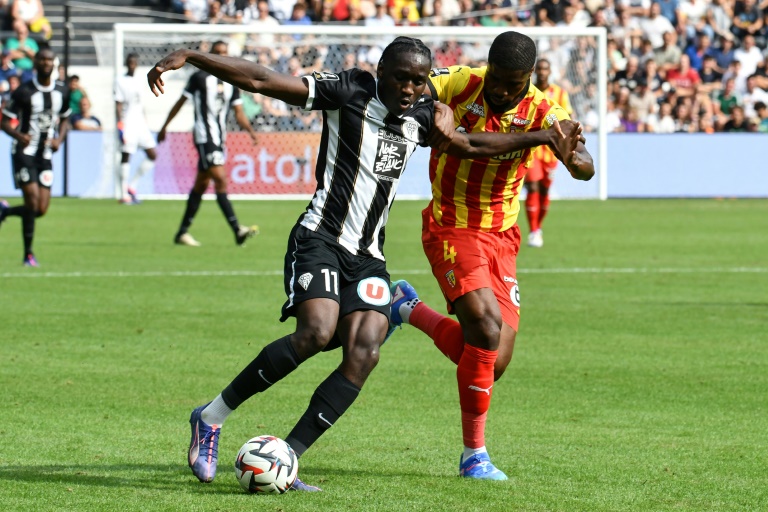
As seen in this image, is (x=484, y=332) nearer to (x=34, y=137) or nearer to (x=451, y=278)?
(x=451, y=278)

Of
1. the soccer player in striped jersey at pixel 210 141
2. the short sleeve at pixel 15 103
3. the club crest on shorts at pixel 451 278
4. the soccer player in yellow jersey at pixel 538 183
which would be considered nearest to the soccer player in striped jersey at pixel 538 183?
the soccer player in yellow jersey at pixel 538 183

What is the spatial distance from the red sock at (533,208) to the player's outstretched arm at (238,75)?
11.4 m

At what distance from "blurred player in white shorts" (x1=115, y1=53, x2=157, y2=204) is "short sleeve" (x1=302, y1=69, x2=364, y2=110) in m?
17.9

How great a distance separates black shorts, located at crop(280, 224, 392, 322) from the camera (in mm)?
5711

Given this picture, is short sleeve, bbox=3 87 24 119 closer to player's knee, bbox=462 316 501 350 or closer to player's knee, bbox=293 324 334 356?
player's knee, bbox=462 316 501 350

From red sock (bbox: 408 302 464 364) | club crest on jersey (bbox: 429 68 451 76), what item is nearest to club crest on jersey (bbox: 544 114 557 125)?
club crest on jersey (bbox: 429 68 451 76)


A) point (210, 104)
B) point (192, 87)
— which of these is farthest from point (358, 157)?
point (192, 87)

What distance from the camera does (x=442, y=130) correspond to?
5.84m

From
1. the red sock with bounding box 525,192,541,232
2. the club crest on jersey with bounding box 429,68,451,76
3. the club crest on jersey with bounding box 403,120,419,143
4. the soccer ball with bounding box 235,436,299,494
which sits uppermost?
the club crest on jersey with bounding box 429,68,451,76

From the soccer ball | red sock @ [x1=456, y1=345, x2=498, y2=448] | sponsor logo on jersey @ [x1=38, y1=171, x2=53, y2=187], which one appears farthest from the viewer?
sponsor logo on jersey @ [x1=38, y1=171, x2=53, y2=187]

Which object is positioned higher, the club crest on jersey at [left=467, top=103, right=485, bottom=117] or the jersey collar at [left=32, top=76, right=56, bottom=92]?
the club crest on jersey at [left=467, top=103, right=485, bottom=117]

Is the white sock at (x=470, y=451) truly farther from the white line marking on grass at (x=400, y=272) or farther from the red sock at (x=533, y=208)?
the red sock at (x=533, y=208)

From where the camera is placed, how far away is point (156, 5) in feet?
101

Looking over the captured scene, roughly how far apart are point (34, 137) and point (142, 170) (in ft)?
30.5
